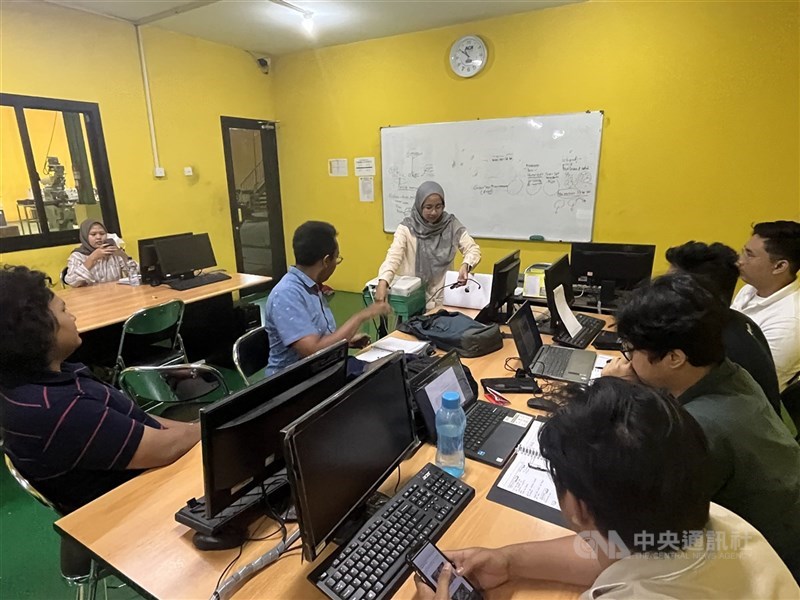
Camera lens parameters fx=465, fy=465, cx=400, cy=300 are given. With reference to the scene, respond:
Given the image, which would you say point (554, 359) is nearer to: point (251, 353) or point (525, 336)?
point (525, 336)

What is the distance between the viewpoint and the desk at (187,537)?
0.95m

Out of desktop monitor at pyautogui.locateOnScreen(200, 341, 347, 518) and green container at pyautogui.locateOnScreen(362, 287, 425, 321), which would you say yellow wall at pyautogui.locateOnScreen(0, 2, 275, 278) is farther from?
desktop monitor at pyautogui.locateOnScreen(200, 341, 347, 518)

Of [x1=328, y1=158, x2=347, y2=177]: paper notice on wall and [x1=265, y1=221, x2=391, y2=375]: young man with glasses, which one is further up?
[x1=328, y1=158, x2=347, y2=177]: paper notice on wall

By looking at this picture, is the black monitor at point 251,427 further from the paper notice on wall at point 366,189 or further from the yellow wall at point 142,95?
the paper notice on wall at point 366,189

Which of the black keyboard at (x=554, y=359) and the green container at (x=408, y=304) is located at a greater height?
the green container at (x=408, y=304)

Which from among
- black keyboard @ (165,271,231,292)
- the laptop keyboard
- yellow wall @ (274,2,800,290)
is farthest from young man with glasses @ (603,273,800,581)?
black keyboard @ (165,271,231,292)

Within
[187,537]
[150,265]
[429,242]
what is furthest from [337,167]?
[187,537]

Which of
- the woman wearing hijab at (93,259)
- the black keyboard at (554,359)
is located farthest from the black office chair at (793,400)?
the woman wearing hijab at (93,259)

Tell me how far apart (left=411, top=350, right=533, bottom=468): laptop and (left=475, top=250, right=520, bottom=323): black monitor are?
34.2 inches

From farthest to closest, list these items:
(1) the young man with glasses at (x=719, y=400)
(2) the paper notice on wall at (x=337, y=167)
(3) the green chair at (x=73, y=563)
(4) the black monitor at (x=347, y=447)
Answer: (2) the paper notice on wall at (x=337, y=167) → (3) the green chair at (x=73, y=563) → (1) the young man with glasses at (x=719, y=400) → (4) the black monitor at (x=347, y=447)

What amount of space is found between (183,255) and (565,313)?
9.76 feet

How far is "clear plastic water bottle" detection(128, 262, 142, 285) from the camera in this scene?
11.8ft

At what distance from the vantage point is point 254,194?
18.5 feet

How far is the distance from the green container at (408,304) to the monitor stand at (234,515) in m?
1.50
